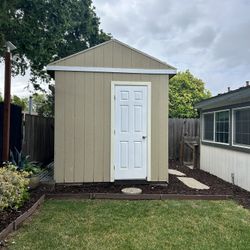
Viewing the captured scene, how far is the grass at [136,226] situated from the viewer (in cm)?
366

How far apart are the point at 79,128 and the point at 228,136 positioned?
3.81m

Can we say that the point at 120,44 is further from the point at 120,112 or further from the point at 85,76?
the point at 120,112

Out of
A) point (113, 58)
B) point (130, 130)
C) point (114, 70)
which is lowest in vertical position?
point (130, 130)

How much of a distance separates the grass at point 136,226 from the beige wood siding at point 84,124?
3.45 ft

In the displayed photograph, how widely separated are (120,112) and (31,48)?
3.78m

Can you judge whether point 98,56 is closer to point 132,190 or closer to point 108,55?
point 108,55

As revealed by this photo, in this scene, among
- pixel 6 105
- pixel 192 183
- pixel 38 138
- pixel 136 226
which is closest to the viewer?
pixel 136 226

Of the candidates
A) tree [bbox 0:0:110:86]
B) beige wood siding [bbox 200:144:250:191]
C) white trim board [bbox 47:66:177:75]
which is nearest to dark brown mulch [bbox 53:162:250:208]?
beige wood siding [bbox 200:144:250:191]

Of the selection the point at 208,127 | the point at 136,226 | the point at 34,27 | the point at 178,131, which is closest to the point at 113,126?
the point at 136,226

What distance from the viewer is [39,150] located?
8852mm

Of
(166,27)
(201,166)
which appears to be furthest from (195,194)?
(166,27)

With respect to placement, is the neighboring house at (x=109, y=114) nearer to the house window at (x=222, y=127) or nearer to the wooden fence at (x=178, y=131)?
the house window at (x=222, y=127)

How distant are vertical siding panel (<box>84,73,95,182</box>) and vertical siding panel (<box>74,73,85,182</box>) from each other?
8 centimetres

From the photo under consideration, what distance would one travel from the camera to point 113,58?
259 inches
